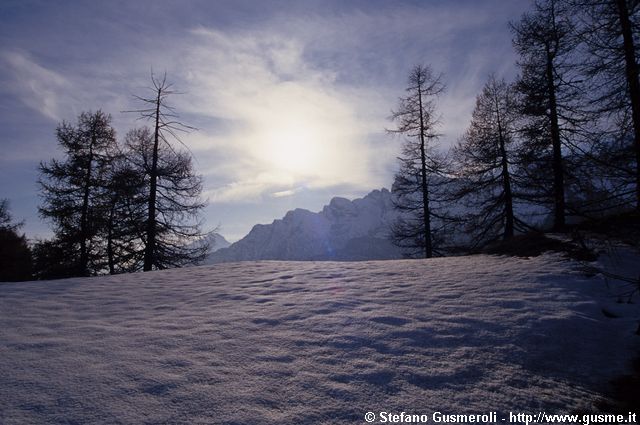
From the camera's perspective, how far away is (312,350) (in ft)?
13.2

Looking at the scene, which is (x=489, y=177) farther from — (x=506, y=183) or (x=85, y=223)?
(x=85, y=223)

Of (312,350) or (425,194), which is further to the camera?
(425,194)

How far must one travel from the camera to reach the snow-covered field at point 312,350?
2914mm

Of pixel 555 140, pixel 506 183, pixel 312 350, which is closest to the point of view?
pixel 312 350

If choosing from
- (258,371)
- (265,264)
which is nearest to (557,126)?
(265,264)

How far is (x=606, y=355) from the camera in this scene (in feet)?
13.0

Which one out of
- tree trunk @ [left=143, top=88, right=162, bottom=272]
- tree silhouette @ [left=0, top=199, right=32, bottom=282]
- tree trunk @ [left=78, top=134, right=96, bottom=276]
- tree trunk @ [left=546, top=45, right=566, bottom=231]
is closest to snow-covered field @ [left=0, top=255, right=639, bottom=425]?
tree trunk @ [left=546, top=45, right=566, bottom=231]

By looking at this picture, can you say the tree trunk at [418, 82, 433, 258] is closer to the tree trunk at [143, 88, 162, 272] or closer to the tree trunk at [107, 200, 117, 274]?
the tree trunk at [143, 88, 162, 272]

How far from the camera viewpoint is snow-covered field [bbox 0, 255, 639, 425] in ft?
9.56

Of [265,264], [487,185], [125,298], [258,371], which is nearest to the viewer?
[258,371]

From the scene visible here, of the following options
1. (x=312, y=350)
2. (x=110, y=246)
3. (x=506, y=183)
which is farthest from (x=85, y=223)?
(x=506, y=183)

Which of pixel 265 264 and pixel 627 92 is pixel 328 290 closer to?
pixel 265 264

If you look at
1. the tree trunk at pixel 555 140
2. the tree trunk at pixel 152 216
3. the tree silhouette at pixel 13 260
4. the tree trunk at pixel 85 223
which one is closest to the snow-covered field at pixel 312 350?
the tree trunk at pixel 555 140

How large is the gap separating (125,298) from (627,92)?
13966mm
